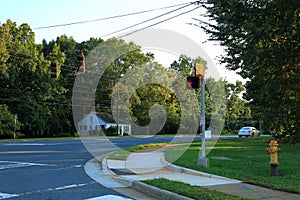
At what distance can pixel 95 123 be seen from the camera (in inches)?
2630

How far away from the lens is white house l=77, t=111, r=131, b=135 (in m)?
66.1

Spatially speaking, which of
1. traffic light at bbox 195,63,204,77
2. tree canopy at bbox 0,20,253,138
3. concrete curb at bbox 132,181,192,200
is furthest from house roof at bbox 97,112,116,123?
concrete curb at bbox 132,181,192,200

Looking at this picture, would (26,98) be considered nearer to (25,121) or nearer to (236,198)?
(25,121)

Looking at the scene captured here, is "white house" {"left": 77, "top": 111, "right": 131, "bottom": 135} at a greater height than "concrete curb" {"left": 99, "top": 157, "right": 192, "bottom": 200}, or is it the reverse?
"white house" {"left": 77, "top": 111, "right": 131, "bottom": 135}

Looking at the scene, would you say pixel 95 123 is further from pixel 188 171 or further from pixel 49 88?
pixel 188 171

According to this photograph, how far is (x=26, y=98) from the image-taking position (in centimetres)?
5694

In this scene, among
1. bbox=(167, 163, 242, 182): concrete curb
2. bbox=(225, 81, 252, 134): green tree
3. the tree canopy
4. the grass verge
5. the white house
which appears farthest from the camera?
bbox=(225, 81, 252, 134): green tree

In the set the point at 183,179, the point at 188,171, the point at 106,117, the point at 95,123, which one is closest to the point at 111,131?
the point at 95,123

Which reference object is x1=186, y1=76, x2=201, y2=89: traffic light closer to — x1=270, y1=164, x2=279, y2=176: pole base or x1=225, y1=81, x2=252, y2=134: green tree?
x1=270, y1=164, x2=279, y2=176: pole base

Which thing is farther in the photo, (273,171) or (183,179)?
(273,171)

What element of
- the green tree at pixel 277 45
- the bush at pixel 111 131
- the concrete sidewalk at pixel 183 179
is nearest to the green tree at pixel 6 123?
the bush at pixel 111 131

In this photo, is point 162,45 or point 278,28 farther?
point 162,45

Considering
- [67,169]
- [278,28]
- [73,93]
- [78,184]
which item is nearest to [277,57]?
[278,28]

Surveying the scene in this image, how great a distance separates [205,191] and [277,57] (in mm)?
3600
